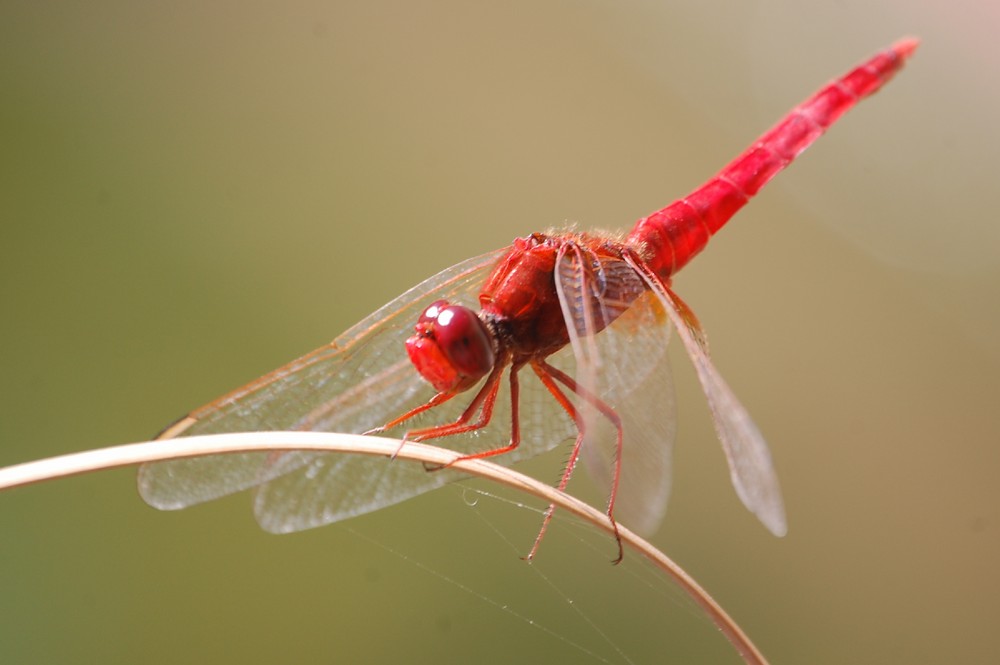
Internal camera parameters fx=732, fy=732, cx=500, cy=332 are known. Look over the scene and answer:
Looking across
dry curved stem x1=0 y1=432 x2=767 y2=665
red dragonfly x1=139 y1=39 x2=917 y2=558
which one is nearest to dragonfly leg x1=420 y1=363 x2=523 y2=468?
red dragonfly x1=139 y1=39 x2=917 y2=558

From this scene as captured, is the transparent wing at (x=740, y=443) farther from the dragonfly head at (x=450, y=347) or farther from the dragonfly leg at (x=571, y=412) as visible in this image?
the dragonfly head at (x=450, y=347)

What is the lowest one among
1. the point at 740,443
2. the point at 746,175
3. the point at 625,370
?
the point at 740,443

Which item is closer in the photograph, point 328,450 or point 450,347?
point 328,450

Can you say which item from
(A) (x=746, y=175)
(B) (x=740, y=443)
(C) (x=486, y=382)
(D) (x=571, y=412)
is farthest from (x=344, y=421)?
(A) (x=746, y=175)

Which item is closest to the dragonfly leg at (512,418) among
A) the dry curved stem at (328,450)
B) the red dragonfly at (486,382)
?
the red dragonfly at (486,382)

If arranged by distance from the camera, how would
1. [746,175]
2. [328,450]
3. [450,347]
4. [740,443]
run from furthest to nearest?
[746,175] → [450,347] → [740,443] → [328,450]

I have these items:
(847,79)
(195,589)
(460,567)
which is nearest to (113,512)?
(195,589)

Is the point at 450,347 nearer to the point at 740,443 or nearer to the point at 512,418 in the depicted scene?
the point at 512,418
